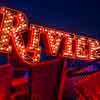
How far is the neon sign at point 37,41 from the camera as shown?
6738mm

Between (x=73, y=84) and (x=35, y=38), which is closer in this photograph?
(x=35, y=38)

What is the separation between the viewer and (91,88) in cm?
767

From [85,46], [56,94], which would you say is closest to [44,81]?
[56,94]

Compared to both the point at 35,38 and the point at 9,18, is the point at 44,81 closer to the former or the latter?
the point at 35,38

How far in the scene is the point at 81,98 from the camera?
7.61 meters

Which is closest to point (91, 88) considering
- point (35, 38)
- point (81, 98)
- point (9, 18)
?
point (81, 98)

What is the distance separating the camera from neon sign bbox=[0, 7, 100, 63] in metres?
6.74

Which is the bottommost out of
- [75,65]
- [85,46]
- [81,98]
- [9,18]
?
[81,98]

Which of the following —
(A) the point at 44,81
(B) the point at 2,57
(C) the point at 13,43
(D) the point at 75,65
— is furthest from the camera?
(D) the point at 75,65

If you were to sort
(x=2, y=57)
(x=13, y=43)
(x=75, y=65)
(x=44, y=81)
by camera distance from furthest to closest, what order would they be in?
1. (x=75, y=65)
2. (x=2, y=57)
3. (x=44, y=81)
4. (x=13, y=43)

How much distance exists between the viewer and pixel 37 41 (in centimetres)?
712

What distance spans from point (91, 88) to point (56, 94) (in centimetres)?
91

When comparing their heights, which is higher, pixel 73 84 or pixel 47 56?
pixel 47 56

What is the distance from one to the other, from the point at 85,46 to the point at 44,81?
1485mm
